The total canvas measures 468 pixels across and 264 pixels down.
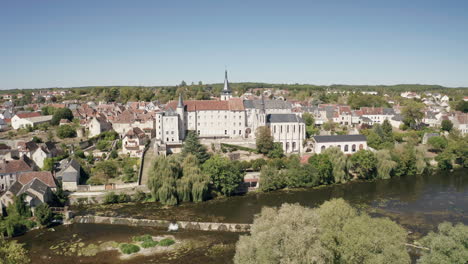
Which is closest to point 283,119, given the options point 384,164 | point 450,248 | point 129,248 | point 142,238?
point 384,164

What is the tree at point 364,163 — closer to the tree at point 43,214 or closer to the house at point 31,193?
the tree at point 43,214

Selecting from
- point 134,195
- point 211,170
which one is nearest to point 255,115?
point 211,170

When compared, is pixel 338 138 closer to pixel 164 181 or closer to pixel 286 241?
pixel 164 181

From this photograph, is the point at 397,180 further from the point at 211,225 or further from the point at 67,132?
the point at 67,132

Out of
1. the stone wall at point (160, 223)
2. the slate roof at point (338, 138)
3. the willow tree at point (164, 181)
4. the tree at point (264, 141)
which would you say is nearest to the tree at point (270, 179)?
the tree at point (264, 141)

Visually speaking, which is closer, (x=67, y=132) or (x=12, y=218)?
(x=12, y=218)
